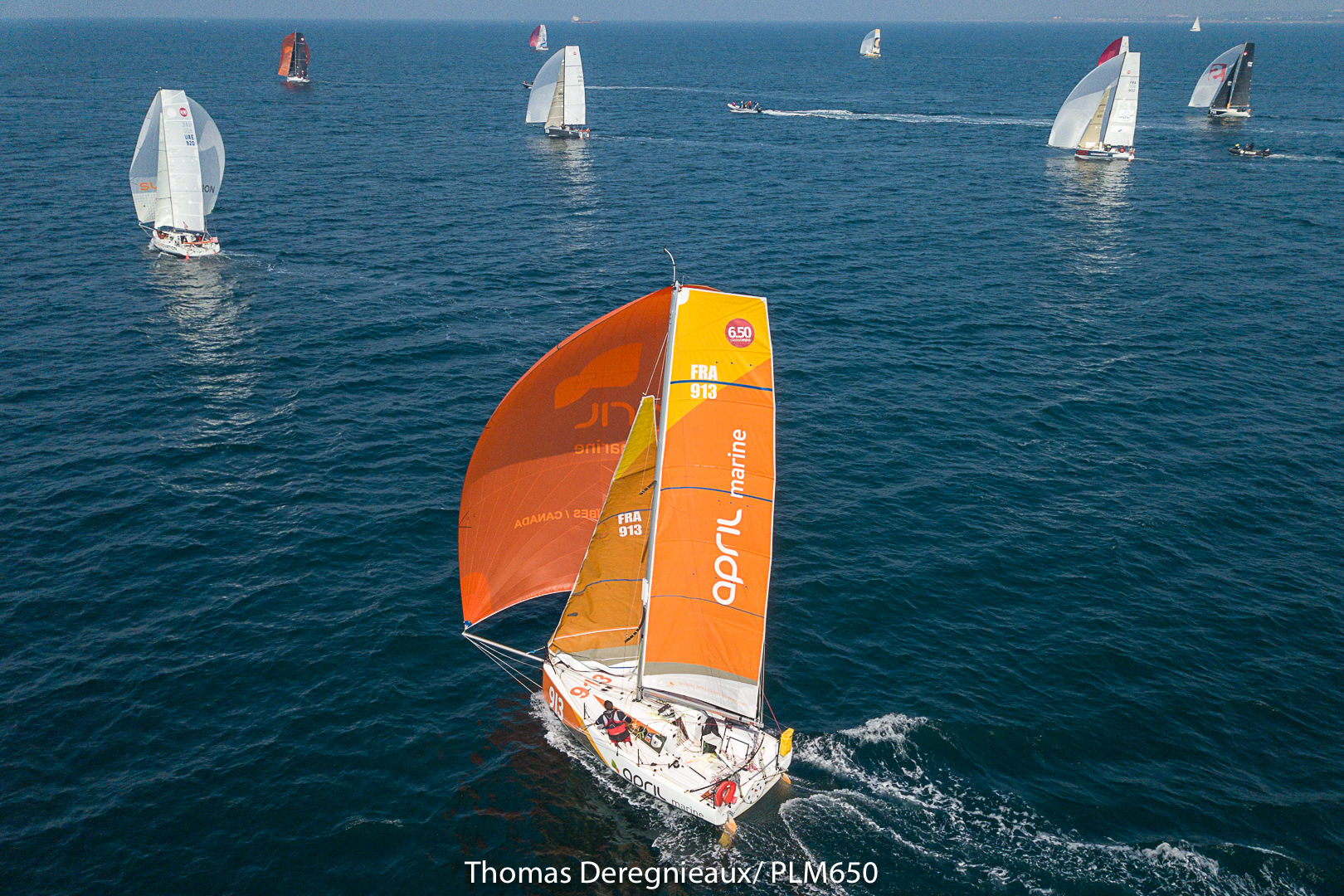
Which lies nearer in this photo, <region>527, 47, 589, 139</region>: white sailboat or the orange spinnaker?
Result: <region>527, 47, 589, 139</region>: white sailboat

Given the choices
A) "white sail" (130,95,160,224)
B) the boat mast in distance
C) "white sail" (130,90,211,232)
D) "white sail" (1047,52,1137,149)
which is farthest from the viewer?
the boat mast in distance

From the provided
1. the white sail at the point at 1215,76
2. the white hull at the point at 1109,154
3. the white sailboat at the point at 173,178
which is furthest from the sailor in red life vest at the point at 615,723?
the white sail at the point at 1215,76

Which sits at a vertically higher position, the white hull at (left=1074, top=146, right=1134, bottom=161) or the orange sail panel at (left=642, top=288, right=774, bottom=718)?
the white hull at (left=1074, top=146, right=1134, bottom=161)

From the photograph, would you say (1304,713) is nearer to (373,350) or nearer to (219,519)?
(219,519)

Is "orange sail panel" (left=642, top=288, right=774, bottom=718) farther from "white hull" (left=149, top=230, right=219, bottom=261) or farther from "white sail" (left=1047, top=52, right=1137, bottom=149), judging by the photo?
"white sail" (left=1047, top=52, right=1137, bottom=149)

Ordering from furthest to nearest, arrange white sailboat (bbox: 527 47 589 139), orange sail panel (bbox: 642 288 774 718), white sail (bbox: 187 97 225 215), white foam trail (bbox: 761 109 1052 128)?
white foam trail (bbox: 761 109 1052 128) < white sailboat (bbox: 527 47 589 139) < white sail (bbox: 187 97 225 215) < orange sail panel (bbox: 642 288 774 718)

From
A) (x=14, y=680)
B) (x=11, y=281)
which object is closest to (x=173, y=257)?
(x=11, y=281)

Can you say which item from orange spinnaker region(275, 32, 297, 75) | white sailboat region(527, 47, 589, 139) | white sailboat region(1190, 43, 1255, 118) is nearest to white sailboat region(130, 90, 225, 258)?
white sailboat region(527, 47, 589, 139)
